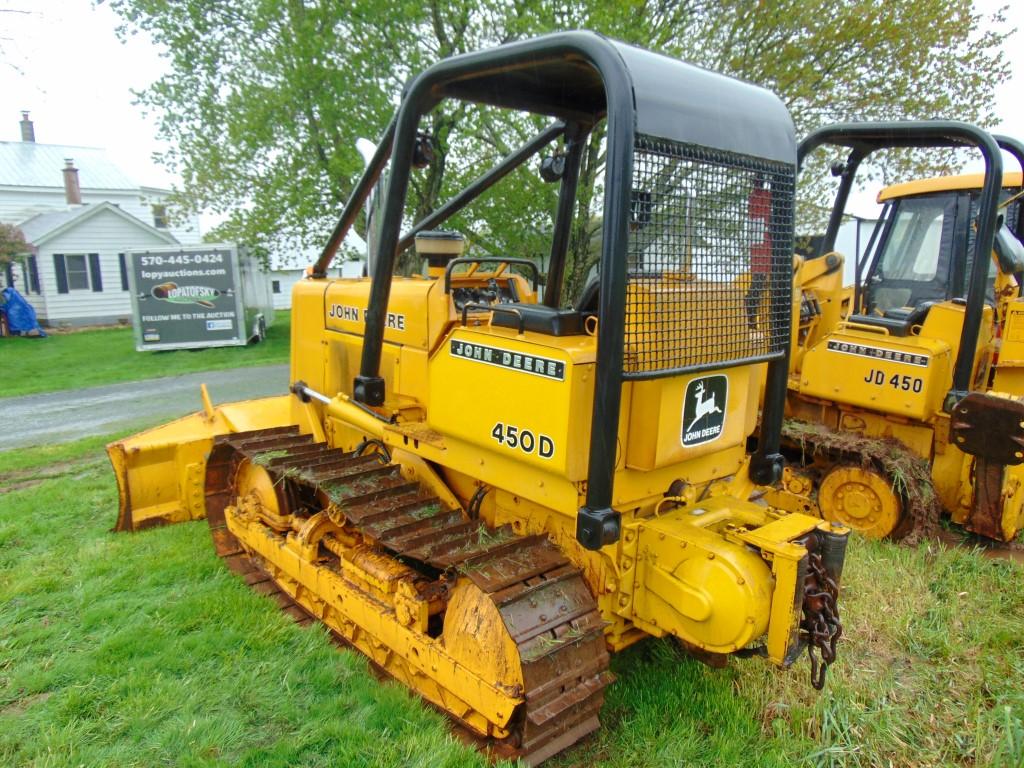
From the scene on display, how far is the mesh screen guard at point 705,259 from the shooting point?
2.50 meters

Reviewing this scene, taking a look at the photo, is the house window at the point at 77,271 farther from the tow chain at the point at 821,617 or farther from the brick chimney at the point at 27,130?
the tow chain at the point at 821,617

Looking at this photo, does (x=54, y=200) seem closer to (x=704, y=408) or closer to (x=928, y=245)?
(x=928, y=245)

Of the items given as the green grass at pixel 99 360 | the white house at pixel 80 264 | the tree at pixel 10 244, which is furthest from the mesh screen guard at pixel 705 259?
the tree at pixel 10 244

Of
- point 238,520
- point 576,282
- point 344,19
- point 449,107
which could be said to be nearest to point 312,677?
point 238,520

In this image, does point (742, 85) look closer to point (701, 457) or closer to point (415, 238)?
point (701, 457)

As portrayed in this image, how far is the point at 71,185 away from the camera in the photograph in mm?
27141

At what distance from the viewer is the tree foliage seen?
13.2 meters

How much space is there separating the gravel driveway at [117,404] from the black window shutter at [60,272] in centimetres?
1253

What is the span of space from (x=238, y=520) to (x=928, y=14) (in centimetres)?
1545

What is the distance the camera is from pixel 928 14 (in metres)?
13.8

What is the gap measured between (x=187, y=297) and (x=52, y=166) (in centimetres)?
1979

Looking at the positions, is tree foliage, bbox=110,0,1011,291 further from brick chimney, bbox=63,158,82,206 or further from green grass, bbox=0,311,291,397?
brick chimney, bbox=63,158,82,206

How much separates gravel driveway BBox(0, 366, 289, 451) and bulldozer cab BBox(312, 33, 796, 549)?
24.0 feet

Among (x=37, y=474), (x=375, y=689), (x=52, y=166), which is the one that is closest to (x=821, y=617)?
(x=375, y=689)
